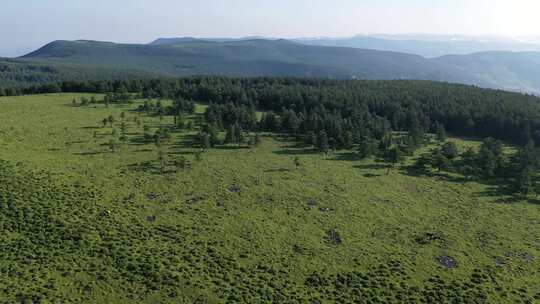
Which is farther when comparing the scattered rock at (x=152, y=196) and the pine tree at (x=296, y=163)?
the pine tree at (x=296, y=163)

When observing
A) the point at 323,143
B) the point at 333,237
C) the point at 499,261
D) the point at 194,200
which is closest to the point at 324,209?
the point at 333,237

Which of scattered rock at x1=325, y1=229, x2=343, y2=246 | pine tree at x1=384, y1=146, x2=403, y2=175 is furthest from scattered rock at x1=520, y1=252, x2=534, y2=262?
pine tree at x1=384, y1=146, x2=403, y2=175

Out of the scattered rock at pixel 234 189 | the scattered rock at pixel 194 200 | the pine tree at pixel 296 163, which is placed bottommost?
the scattered rock at pixel 194 200

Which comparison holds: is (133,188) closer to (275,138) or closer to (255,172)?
(255,172)

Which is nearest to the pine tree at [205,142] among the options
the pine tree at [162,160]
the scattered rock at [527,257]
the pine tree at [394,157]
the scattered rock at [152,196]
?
the pine tree at [162,160]

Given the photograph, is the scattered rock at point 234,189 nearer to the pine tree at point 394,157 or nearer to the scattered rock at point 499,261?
the pine tree at point 394,157

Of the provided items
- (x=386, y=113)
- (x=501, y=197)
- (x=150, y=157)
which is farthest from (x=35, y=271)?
(x=386, y=113)
